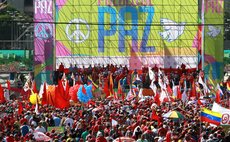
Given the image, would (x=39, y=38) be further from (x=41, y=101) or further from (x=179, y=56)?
(x=41, y=101)

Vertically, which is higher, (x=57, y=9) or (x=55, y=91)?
(x=57, y=9)

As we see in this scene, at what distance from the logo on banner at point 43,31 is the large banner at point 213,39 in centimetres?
834

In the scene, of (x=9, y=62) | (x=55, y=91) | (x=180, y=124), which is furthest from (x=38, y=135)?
(x=9, y=62)

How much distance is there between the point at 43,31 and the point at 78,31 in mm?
2444

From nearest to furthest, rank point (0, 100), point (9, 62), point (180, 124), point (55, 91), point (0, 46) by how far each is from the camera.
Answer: point (180, 124) < point (55, 91) < point (0, 100) < point (9, 62) < point (0, 46)

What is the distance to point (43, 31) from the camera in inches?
2077

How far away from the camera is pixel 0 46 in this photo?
107 metres

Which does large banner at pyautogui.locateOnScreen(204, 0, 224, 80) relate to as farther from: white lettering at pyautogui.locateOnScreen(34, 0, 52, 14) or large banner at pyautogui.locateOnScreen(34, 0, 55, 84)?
white lettering at pyautogui.locateOnScreen(34, 0, 52, 14)

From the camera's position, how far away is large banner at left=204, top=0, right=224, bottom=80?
52344 mm

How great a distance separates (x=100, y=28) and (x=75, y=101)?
64.7 ft

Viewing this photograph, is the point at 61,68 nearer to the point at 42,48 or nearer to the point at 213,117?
the point at 42,48

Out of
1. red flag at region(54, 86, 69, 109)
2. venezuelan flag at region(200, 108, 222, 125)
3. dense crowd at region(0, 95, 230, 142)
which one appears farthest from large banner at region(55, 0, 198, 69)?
venezuelan flag at region(200, 108, 222, 125)

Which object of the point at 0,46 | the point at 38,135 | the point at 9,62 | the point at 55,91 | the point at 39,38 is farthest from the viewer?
the point at 0,46

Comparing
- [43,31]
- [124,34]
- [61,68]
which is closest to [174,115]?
[61,68]
